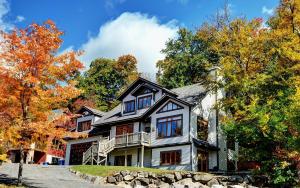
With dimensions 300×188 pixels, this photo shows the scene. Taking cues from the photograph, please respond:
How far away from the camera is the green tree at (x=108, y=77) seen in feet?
231

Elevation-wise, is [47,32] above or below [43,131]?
above

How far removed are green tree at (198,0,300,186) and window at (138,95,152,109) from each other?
7907 millimetres

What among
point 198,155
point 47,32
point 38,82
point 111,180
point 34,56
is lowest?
point 111,180

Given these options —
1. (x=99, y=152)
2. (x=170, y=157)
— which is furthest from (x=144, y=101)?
(x=170, y=157)

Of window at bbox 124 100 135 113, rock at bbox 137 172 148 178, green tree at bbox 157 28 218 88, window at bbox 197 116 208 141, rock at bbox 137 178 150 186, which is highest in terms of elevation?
green tree at bbox 157 28 218 88

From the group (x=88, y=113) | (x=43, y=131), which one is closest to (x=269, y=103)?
(x=43, y=131)

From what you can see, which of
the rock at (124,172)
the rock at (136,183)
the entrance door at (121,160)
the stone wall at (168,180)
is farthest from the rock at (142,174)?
the entrance door at (121,160)

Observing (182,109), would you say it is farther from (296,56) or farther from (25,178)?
(25,178)

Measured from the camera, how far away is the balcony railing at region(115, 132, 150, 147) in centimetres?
3559

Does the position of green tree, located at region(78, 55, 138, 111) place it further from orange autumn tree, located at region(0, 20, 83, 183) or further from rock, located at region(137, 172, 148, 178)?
orange autumn tree, located at region(0, 20, 83, 183)

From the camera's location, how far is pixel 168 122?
35375 millimetres

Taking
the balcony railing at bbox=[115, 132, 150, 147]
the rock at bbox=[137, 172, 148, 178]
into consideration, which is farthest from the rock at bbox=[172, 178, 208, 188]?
the balcony railing at bbox=[115, 132, 150, 147]

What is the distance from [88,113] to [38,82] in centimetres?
2427

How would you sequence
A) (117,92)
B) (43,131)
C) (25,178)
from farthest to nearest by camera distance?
(117,92) → (25,178) → (43,131)
